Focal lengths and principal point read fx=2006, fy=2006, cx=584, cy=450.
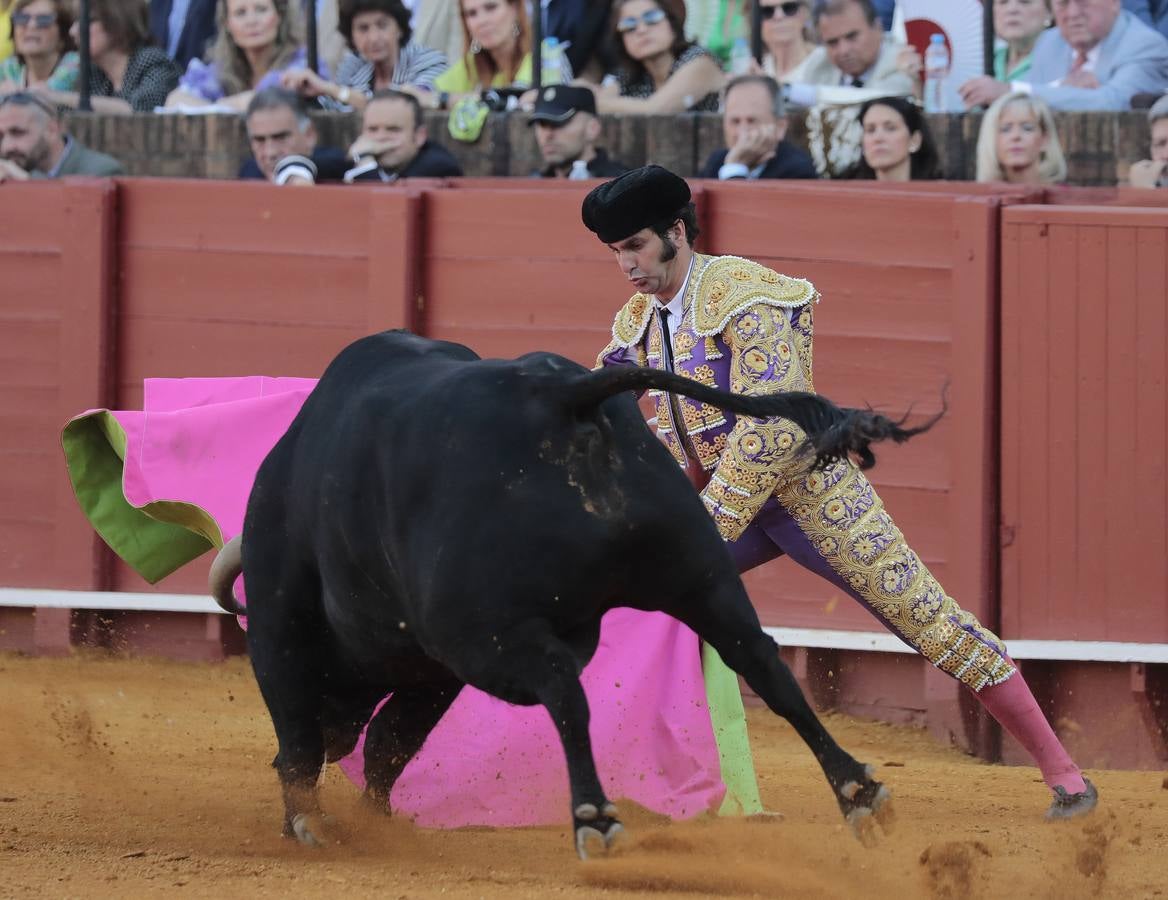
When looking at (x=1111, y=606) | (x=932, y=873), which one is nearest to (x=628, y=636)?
(x=932, y=873)

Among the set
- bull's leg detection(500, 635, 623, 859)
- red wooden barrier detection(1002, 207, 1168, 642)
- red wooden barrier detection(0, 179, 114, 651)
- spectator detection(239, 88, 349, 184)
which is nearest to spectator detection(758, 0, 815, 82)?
spectator detection(239, 88, 349, 184)

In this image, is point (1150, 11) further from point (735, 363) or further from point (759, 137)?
point (735, 363)

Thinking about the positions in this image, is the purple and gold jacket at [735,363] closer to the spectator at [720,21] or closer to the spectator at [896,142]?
the spectator at [896,142]

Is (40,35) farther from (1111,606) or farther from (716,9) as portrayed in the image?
(1111,606)

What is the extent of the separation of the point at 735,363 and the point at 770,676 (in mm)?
689

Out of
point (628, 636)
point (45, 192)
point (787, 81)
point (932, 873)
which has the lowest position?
point (932, 873)

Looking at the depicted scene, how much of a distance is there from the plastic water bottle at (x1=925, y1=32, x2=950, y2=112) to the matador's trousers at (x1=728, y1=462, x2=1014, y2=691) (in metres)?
3.33

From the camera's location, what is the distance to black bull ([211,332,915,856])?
313 cm

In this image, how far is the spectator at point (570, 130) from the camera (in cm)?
671

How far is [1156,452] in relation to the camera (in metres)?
5.34

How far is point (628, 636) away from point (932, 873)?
1.10 m

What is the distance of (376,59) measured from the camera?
770 centimetres

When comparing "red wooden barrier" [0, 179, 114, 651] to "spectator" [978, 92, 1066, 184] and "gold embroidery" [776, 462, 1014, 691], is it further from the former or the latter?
"gold embroidery" [776, 462, 1014, 691]

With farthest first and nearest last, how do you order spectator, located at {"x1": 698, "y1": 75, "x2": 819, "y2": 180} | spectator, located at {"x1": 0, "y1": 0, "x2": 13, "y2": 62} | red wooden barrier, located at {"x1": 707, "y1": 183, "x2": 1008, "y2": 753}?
spectator, located at {"x1": 0, "y1": 0, "x2": 13, "y2": 62}
spectator, located at {"x1": 698, "y1": 75, "x2": 819, "y2": 180}
red wooden barrier, located at {"x1": 707, "y1": 183, "x2": 1008, "y2": 753}
